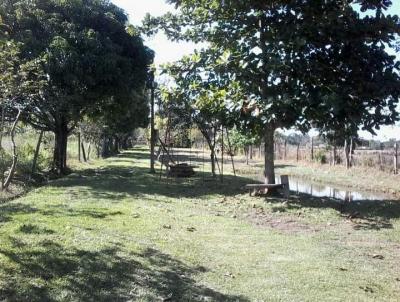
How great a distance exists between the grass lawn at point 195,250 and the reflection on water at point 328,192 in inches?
166

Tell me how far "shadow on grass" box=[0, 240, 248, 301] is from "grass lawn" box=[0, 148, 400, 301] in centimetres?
1

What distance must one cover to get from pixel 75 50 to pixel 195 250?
12.3 m

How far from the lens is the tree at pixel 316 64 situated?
11969 mm

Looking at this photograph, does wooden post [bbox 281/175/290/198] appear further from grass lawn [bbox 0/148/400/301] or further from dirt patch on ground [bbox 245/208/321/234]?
dirt patch on ground [bbox 245/208/321/234]

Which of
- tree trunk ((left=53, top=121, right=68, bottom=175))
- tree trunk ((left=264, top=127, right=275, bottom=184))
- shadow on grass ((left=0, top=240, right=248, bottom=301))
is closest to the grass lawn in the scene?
shadow on grass ((left=0, top=240, right=248, bottom=301))

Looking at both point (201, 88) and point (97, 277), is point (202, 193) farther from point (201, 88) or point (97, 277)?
point (97, 277)

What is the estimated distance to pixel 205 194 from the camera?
15148mm

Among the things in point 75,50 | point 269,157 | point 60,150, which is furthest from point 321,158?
point 75,50

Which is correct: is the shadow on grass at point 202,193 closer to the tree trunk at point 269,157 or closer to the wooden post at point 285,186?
the wooden post at point 285,186

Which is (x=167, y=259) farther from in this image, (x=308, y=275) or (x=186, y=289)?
(x=308, y=275)

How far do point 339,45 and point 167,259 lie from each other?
805cm

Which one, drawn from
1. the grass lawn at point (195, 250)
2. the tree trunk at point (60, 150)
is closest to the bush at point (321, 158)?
the tree trunk at point (60, 150)

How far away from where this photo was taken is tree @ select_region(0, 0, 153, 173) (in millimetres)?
17422

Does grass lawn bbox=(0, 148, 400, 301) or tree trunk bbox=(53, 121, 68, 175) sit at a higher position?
tree trunk bbox=(53, 121, 68, 175)
